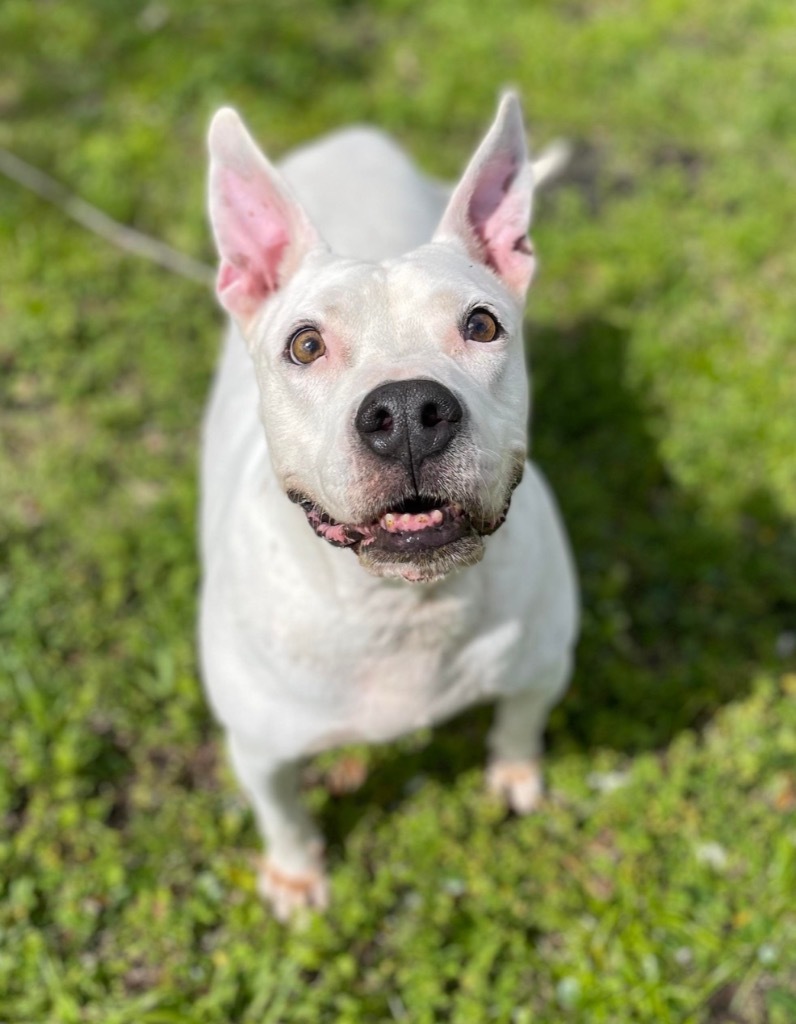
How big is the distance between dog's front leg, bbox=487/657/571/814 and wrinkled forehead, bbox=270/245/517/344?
1.54 meters

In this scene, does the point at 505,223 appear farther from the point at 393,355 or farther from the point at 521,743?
the point at 521,743

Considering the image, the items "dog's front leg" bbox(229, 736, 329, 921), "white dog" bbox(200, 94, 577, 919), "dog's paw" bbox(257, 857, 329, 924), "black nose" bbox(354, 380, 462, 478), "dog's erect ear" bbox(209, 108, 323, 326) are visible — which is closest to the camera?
"black nose" bbox(354, 380, 462, 478)

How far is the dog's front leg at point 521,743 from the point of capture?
388 cm

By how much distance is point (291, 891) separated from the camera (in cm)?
405

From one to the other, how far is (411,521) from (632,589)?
2.58 m

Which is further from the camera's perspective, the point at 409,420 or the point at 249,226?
the point at 249,226

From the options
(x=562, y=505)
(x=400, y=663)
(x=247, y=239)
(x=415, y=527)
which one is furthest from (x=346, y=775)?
(x=247, y=239)

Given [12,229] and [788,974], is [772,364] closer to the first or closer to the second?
[788,974]

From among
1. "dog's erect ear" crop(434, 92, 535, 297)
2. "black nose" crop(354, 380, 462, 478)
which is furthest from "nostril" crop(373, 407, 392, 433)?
"dog's erect ear" crop(434, 92, 535, 297)

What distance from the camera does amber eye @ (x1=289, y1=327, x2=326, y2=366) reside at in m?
2.77

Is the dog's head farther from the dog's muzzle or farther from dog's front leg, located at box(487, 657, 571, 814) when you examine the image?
dog's front leg, located at box(487, 657, 571, 814)

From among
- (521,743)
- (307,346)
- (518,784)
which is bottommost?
(518,784)

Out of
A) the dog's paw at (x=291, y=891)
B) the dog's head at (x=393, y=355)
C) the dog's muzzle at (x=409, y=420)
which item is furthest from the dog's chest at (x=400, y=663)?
the dog's paw at (x=291, y=891)

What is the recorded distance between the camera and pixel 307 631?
311cm
